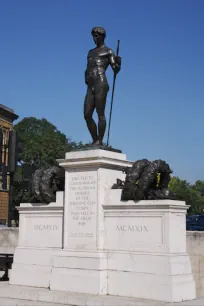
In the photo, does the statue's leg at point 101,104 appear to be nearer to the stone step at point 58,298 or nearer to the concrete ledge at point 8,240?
the stone step at point 58,298

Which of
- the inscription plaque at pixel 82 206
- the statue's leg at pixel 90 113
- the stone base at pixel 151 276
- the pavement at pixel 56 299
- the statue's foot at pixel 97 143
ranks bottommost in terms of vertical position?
the pavement at pixel 56 299

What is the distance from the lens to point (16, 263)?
13617mm

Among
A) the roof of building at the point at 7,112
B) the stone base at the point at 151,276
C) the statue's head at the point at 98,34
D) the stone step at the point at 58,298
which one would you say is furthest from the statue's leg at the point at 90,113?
the roof of building at the point at 7,112

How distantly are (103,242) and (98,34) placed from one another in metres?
5.20

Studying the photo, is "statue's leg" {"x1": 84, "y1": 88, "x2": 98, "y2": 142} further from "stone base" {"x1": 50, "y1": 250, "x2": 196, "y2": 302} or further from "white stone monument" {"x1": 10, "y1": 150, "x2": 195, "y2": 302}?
"stone base" {"x1": 50, "y1": 250, "x2": 196, "y2": 302}

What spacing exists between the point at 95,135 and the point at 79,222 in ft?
7.76

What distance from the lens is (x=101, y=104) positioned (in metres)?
13.1

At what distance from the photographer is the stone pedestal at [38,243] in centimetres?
1301

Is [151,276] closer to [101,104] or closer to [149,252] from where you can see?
[149,252]

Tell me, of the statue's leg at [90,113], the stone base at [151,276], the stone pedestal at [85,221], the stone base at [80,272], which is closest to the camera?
the stone base at [151,276]

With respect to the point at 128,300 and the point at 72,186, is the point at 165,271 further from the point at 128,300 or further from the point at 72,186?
the point at 72,186

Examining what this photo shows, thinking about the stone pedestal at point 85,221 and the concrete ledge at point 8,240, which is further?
the concrete ledge at point 8,240

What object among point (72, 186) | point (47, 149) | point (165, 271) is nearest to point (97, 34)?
point (72, 186)

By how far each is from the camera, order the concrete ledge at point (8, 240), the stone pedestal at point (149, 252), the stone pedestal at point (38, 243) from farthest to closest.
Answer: the concrete ledge at point (8, 240) < the stone pedestal at point (38, 243) < the stone pedestal at point (149, 252)
